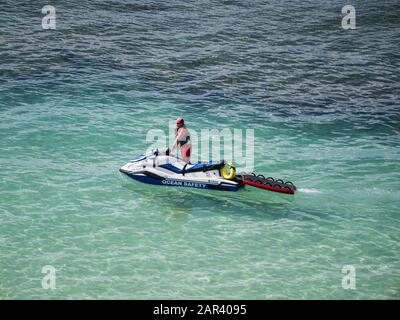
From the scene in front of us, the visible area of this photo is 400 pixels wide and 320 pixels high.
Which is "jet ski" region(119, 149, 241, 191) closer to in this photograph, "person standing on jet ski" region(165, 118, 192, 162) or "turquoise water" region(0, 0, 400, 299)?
"person standing on jet ski" region(165, 118, 192, 162)

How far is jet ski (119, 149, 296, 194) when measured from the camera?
86.5 feet

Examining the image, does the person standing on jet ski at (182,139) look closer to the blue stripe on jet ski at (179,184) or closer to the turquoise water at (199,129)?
the blue stripe on jet ski at (179,184)

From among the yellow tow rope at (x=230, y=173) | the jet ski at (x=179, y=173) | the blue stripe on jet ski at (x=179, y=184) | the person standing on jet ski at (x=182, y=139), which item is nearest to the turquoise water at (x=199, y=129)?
the blue stripe on jet ski at (x=179, y=184)

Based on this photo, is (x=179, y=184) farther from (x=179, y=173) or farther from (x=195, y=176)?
(x=195, y=176)

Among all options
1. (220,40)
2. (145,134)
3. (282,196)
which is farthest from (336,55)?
(282,196)

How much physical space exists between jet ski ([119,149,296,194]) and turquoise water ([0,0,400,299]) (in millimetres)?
487

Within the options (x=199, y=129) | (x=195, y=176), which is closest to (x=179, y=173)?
(x=195, y=176)

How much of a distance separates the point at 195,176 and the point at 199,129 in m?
6.94

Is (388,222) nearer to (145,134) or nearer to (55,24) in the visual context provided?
(145,134)

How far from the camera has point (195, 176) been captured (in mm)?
26625

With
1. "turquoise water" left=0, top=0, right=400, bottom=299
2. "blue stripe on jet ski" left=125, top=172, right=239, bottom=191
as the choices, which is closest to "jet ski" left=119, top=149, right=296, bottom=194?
"blue stripe on jet ski" left=125, top=172, right=239, bottom=191

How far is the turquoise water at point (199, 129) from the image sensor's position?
2200cm

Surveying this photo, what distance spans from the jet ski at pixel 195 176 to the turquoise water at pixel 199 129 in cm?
49

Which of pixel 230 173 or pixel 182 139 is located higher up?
pixel 182 139
